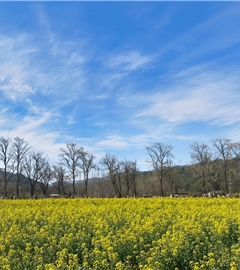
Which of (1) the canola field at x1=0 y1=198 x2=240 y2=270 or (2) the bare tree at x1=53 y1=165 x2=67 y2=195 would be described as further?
(2) the bare tree at x1=53 y1=165 x2=67 y2=195

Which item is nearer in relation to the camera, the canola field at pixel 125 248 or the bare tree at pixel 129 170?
the canola field at pixel 125 248

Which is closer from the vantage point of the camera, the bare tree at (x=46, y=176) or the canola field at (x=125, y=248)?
the canola field at (x=125, y=248)

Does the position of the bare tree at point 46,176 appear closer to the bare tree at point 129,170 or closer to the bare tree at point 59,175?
the bare tree at point 59,175

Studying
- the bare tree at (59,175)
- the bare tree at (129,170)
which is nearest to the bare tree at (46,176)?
the bare tree at (59,175)

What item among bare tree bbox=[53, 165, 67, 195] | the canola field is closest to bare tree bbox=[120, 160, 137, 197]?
bare tree bbox=[53, 165, 67, 195]

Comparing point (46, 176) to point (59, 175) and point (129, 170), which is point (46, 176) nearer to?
point (59, 175)

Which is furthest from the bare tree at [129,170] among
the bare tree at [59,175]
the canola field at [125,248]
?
the canola field at [125,248]

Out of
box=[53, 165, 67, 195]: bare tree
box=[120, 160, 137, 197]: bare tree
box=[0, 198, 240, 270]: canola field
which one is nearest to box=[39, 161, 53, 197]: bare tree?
box=[53, 165, 67, 195]: bare tree

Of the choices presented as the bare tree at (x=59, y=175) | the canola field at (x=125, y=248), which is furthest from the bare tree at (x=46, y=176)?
the canola field at (x=125, y=248)

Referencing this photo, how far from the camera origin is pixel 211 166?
49.6 m

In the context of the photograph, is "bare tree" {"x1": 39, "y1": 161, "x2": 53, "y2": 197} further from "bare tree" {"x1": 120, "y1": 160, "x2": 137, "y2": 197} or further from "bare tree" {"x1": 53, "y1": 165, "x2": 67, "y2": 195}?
"bare tree" {"x1": 120, "y1": 160, "x2": 137, "y2": 197}

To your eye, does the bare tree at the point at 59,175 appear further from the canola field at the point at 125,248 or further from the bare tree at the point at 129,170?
the canola field at the point at 125,248

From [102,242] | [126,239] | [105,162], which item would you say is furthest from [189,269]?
[105,162]

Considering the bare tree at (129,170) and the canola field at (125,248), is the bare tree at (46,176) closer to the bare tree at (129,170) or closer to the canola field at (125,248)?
the bare tree at (129,170)
